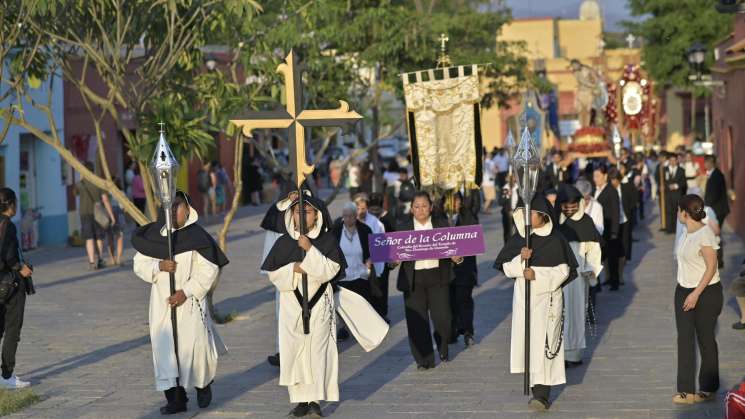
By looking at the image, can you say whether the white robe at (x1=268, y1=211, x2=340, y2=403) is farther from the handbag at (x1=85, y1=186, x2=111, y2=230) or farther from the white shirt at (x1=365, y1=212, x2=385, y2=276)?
the handbag at (x1=85, y1=186, x2=111, y2=230)

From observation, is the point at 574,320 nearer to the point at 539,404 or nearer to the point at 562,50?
the point at 539,404

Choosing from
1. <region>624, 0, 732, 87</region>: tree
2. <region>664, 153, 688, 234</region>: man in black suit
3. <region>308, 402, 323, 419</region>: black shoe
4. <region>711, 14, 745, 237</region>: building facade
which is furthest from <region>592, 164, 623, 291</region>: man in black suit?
<region>624, 0, 732, 87</region>: tree

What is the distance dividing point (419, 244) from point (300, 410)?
3.07 meters

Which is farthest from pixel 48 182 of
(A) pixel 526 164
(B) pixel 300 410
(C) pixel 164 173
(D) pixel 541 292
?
(D) pixel 541 292

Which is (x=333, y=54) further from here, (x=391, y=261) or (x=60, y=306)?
(x=391, y=261)

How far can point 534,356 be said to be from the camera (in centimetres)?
1098

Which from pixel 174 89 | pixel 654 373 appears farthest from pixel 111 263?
pixel 654 373

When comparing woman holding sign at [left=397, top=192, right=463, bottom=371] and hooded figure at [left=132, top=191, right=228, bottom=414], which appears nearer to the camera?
hooded figure at [left=132, top=191, right=228, bottom=414]

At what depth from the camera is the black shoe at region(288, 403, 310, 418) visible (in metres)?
10.7

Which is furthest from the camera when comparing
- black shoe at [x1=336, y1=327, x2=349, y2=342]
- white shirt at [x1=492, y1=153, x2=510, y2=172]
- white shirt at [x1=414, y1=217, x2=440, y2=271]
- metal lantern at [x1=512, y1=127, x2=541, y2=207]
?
white shirt at [x1=492, y1=153, x2=510, y2=172]

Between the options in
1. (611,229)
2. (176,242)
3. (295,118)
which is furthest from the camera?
(611,229)

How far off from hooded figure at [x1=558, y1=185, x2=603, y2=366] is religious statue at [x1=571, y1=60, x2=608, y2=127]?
3286 cm

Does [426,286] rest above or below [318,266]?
below

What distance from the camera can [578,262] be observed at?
42.8 feet
